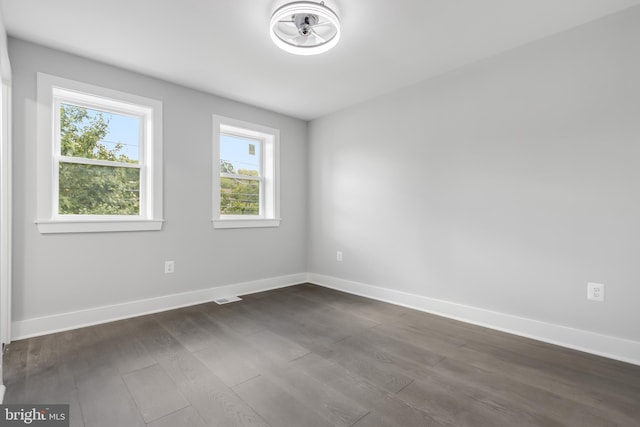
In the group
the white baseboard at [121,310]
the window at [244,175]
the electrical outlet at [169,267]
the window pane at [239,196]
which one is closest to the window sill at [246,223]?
the window at [244,175]

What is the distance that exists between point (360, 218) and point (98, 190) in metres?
2.84

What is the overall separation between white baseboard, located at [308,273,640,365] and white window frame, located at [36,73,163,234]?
2.69m

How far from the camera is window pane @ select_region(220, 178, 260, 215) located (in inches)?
152

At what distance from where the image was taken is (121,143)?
3.05 meters

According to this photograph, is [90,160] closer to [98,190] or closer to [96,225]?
[98,190]

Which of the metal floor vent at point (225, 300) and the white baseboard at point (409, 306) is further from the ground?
the white baseboard at point (409, 306)

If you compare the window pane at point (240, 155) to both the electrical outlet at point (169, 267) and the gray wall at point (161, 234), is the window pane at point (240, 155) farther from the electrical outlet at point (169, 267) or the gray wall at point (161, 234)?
the electrical outlet at point (169, 267)

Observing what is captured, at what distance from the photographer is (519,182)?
262cm

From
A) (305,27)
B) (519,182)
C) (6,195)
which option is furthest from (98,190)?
(519,182)

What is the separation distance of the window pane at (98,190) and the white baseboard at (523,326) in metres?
2.84

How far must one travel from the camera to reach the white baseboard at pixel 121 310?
8.16 feet

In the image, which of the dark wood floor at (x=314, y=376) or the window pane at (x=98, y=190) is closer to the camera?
the dark wood floor at (x=314, y=376)

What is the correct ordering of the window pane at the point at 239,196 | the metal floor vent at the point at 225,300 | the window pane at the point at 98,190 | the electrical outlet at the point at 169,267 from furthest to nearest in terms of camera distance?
the window pane at the point at 239,196 < the metal floor vent at the point at 225,300 < the electrical outlet at the point at 169,267 < the window pane at the point at 98,190
